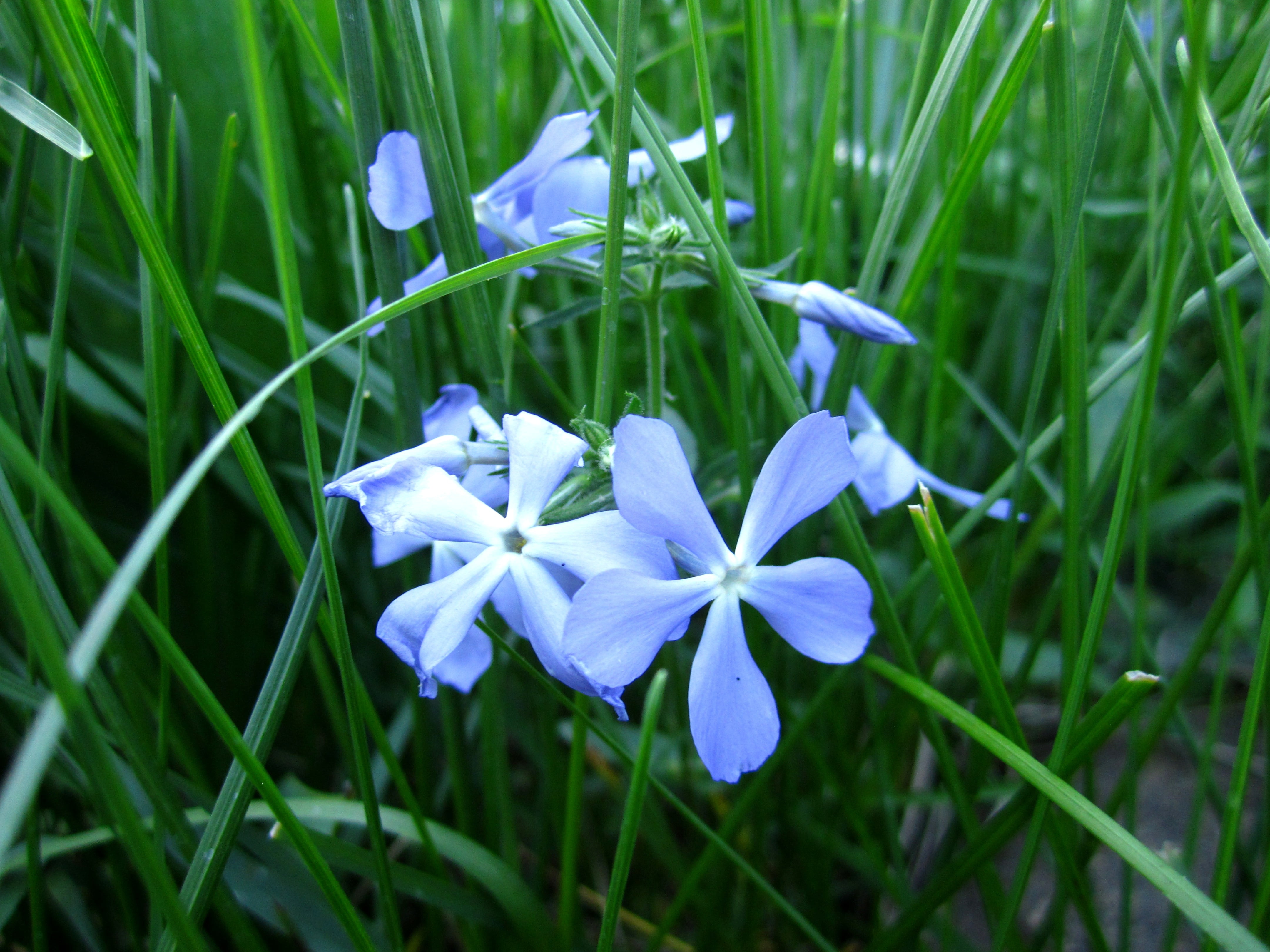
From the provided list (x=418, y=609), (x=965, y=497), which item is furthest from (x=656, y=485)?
(x=965, y=497)

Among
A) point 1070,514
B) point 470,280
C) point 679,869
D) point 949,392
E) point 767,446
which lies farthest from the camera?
point 949,392

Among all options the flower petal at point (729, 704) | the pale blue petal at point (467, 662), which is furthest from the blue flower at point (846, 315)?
the pale blue petal at point (467, 662)

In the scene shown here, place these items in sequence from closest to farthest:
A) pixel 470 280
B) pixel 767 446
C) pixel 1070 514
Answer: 1. pixel 470 280
2. pixel 1070 514
3. pixel 767 446

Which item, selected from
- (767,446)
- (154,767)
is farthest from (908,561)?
(154,767)

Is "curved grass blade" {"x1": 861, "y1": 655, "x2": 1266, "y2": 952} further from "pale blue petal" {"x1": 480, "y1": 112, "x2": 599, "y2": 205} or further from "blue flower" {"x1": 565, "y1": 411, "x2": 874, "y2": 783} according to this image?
"pale blue petal" {"x1": 480, "y1": 112, "x2": 599, "y2": 205}

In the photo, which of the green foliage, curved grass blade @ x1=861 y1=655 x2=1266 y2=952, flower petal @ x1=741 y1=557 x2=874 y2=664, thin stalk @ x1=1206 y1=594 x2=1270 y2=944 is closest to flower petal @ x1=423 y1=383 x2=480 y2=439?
the green foliage

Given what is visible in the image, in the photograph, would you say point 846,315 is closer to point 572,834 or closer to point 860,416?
point 860,416

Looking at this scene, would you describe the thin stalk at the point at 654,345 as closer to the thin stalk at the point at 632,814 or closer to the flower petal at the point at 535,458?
the flower petal at the point at 535,458

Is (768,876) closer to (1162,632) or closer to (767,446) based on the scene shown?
(767,446)
